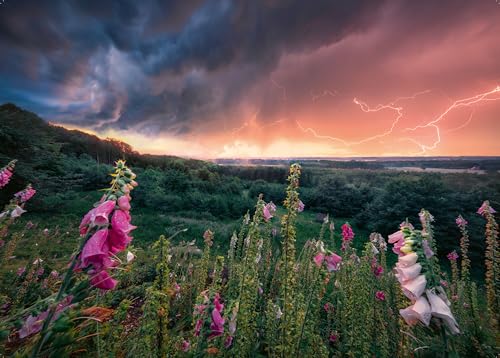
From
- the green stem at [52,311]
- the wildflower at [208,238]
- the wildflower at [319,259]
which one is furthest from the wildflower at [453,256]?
the green stem at [52,311]

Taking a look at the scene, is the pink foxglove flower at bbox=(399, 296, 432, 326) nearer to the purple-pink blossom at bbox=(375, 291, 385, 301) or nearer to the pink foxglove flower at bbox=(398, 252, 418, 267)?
the pink foxglove flower at bbox=(398, 252, 418, 267)

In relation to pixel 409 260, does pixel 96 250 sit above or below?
above

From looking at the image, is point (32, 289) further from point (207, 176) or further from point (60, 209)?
point (207, 176)

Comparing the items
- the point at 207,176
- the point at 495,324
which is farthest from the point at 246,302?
the point at 207,176

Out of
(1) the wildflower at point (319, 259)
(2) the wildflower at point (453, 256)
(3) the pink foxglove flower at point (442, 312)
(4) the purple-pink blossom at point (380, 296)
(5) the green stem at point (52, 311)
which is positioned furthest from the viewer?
(2) the wildflower at point (453, 256)

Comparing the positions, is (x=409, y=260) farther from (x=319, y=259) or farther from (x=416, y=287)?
(x=319, y=259)

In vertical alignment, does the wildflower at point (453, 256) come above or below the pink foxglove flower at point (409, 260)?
below

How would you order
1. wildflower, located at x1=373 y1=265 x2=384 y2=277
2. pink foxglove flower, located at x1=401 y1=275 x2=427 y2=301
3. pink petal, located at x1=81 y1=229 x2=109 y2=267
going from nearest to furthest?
pink petal, located at x1=81 y1=229 x2=109 y2=267 → pink foxglove flower, located at x1=401 y1=275 x2=427 y2=301 → wildflower, located at x1=373 y1=265 x2=384 y2=277

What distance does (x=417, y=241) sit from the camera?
4.39ft

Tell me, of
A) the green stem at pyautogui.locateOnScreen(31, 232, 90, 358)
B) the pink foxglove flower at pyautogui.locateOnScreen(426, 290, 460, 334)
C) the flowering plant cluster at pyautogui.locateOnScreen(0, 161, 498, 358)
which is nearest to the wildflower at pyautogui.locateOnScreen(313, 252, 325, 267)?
the flowering plant cluster at pyautogui.locateOnScreen(0, 161, 498, 358)

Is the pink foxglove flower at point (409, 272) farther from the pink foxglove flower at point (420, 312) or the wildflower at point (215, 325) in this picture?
the wildflower at point (215, 325)

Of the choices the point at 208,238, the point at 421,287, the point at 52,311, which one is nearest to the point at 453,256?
the point at 208,238

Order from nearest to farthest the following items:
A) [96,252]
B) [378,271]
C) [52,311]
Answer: [52,311] < [96,252] < [378,271]

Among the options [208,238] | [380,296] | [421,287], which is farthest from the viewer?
[208,238]
